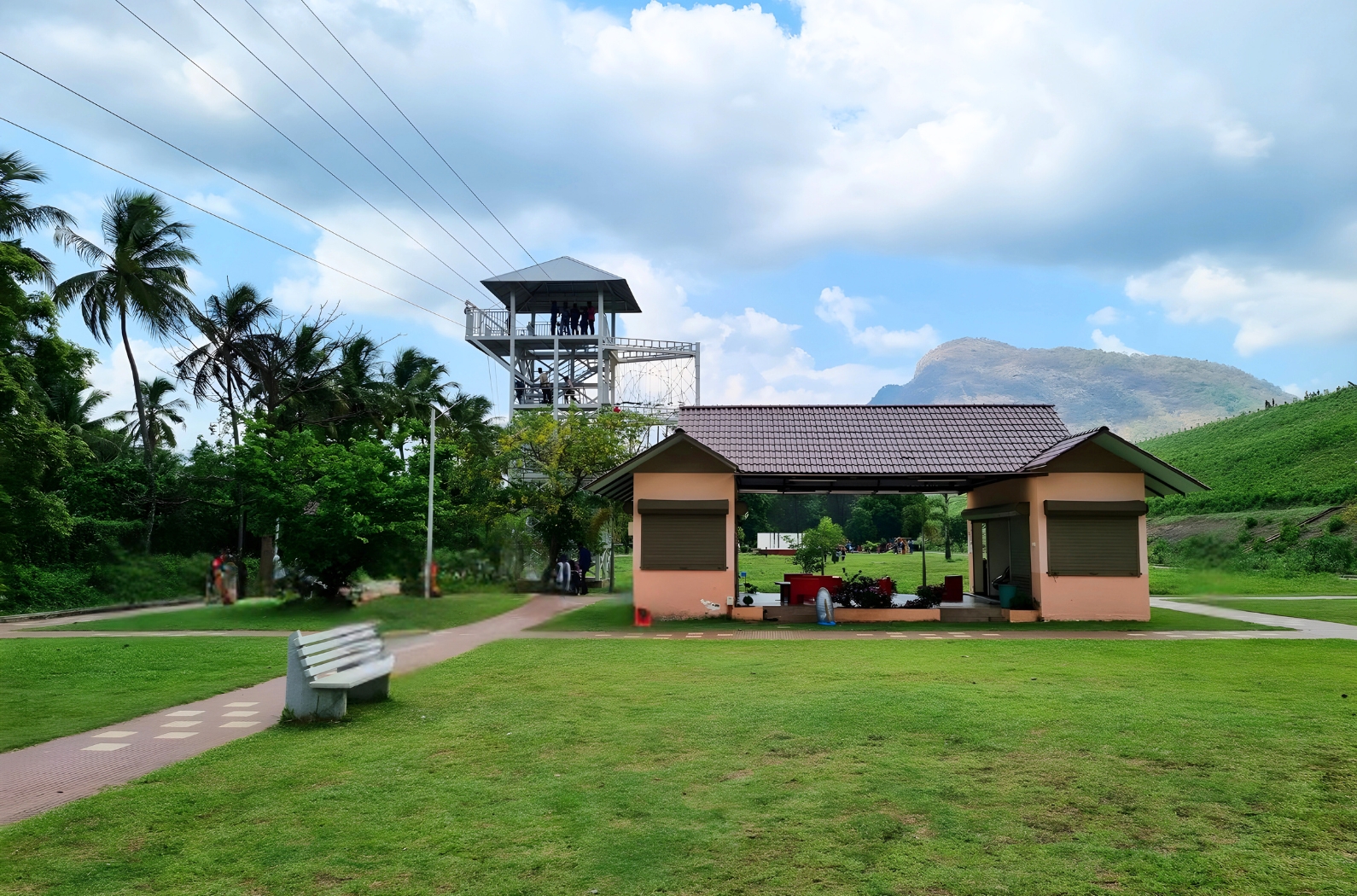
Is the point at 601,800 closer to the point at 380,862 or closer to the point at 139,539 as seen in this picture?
the point at 380,862

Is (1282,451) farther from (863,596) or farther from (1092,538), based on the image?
(863,596)

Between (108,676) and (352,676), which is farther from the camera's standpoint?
(108,676)

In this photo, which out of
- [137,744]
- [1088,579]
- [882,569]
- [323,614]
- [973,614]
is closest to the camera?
[323,614]

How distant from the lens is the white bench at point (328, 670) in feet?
24.9

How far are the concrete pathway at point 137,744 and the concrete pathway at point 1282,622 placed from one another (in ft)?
41.8

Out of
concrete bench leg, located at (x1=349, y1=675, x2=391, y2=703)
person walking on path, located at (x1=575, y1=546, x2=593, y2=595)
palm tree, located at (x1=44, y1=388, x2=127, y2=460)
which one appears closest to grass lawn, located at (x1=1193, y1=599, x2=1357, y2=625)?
concrete bench leg, located at (x1=349, y1=675, x2=391, y2=703)

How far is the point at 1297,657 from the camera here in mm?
13086

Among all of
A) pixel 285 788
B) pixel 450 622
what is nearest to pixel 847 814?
pixel 450 622

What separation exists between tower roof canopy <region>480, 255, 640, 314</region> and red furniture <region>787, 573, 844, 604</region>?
1243 inches

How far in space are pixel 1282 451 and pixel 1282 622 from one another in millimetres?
42839

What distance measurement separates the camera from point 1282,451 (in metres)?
54.2

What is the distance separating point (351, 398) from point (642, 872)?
32987 millimetres

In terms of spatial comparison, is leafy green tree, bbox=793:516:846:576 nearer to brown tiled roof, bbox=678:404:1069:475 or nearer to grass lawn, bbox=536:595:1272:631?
brown tiled roof, bbox=678:404:1069:475

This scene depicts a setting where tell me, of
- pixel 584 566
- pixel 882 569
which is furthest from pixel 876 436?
pixel 882 569
